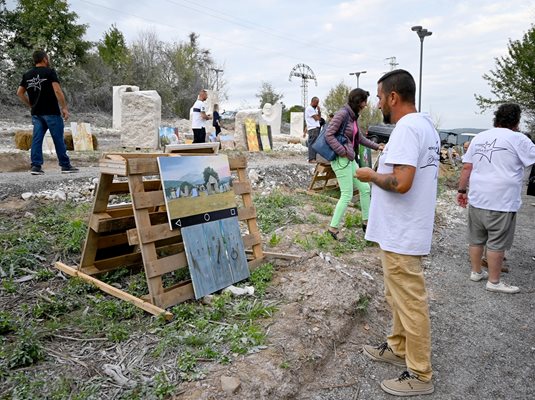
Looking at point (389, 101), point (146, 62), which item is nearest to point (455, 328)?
point (389, 101)

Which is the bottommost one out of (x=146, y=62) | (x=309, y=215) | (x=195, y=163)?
(x=309, y=215)

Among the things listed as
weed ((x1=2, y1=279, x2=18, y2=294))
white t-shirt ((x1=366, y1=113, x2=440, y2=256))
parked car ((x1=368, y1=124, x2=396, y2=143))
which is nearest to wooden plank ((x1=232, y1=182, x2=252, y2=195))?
white t-shirt ((x1=366, y1=113, x2=440, y2=256))

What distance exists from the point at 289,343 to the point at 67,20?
2961 centimetres

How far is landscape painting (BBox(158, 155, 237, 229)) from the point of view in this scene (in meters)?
3.54

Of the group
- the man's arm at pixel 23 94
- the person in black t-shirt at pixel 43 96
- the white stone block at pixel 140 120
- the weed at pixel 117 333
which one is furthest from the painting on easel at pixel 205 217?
the white stone block at pixel 140 120

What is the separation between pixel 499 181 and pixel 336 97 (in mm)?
36646

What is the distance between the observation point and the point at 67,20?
88.5 feet

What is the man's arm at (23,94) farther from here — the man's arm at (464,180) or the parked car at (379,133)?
the parked car at (379,133)

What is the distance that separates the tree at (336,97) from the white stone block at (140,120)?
2613 centimetres

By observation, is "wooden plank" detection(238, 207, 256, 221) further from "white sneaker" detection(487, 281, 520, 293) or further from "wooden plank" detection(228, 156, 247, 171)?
"white sneaker" detection(487, 281, 520, 293)

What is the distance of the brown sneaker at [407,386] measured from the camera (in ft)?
8.85

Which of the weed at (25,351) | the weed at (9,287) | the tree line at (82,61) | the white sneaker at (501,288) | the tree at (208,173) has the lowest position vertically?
the white sneaker at (501,288)

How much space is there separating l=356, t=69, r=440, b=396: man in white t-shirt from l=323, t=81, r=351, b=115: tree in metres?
37.1

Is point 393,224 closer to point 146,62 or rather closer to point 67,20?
point 67,20
